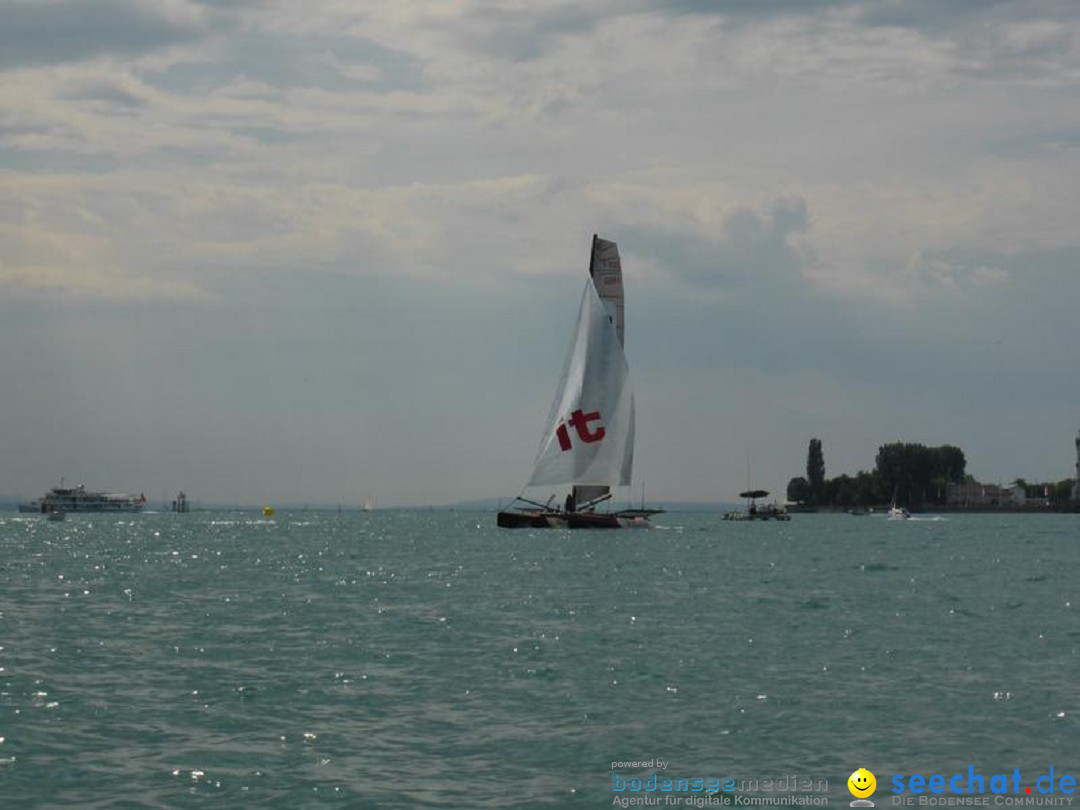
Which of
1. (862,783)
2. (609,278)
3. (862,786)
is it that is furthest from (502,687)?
(609,278)

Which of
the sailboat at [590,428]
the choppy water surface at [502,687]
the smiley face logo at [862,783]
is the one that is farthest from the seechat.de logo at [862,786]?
the sailboat at [590,428]

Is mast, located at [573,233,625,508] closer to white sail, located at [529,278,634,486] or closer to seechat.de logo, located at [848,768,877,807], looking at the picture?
white sail, located at [529,278,634,486]

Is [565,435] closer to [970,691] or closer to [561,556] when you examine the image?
[561,556]

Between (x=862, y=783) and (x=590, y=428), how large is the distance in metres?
98.3

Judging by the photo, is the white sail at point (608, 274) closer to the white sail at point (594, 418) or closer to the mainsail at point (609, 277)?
the mainsail at point (609, 277)

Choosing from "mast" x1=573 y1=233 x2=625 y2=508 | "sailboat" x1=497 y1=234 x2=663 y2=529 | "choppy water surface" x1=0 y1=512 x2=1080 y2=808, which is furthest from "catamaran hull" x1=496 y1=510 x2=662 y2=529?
"choppy water surface" x1=0 y1=512 x2=1080 y2=808

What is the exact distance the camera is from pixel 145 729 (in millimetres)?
25594

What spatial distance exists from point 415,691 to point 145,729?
6.17 metres

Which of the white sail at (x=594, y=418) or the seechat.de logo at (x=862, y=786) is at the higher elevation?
the white sail at (x=594, y=418)

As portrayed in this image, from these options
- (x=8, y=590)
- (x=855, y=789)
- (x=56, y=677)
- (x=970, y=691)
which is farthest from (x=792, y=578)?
(x=855, y=789)

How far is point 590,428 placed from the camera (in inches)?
4727

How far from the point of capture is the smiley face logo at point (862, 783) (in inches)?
837

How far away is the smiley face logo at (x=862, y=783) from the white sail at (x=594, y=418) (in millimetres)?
97356

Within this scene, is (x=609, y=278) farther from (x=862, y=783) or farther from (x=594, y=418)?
(x=862, y=783)
